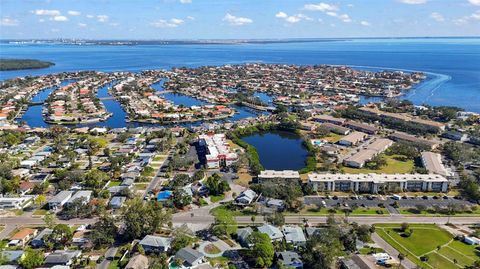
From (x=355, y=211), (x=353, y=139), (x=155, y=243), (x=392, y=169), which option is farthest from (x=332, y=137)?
(x=155, y=243)

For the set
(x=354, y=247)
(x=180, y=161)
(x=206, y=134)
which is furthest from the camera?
(x=206, y=134)

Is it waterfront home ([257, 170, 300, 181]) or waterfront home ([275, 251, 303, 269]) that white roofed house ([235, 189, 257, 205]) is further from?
waterfront home ([275, 251, 303, 269])

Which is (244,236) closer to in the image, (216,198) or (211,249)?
(211,249)

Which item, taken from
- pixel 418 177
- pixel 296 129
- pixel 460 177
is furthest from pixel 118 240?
pixel 296 129

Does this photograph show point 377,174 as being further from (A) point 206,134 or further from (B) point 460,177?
(A) point 206,134

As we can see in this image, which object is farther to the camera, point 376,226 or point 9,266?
point 376,226

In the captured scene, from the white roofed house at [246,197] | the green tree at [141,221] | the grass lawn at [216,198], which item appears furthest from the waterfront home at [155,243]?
the white roofed house at [246,197]

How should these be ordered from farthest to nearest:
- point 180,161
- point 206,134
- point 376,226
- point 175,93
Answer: point 175,93 → point 206,134 → point 180,161 → point 376,226
